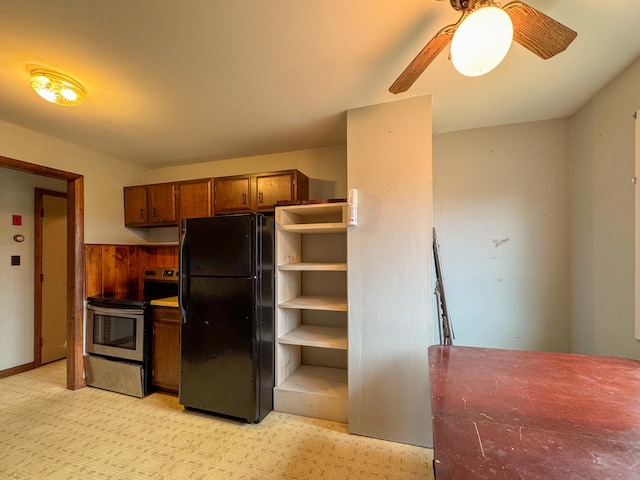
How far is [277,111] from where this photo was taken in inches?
79.3

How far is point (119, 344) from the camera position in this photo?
2562 millimetres

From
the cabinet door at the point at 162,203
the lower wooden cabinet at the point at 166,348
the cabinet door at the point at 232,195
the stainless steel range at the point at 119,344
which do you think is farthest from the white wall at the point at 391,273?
the cabinet door at the point at 162,203

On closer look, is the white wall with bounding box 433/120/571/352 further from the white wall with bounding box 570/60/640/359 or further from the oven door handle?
the oven door handle

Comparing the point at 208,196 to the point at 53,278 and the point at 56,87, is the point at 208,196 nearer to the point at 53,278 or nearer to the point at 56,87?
the point at 56,87

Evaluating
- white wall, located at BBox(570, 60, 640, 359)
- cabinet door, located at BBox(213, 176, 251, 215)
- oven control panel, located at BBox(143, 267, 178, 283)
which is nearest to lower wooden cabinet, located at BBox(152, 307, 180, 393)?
oven control panel, located at BBox(143, 267, 178, 283)

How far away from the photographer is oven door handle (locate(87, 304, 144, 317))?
8.17ft

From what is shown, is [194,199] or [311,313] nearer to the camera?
[311,313]

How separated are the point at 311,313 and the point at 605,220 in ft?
7.90

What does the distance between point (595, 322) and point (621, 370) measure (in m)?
0.84

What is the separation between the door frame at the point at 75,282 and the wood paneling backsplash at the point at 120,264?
2.8 inches

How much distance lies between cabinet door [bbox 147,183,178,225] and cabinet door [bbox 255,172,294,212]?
1.07m

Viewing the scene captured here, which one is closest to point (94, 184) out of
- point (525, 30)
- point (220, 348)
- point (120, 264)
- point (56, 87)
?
point (120, 264)

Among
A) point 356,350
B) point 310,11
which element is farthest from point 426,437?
point 310,11

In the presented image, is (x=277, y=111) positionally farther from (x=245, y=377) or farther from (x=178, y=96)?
(x=245, y=377)
